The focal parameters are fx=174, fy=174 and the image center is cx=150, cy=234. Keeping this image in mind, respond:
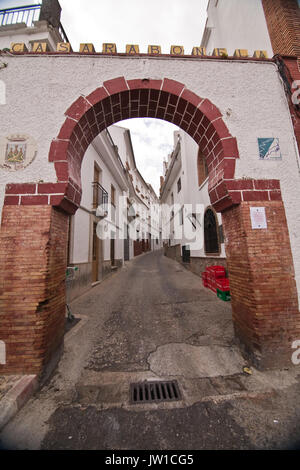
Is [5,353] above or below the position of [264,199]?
below

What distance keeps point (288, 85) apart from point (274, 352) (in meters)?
4.42

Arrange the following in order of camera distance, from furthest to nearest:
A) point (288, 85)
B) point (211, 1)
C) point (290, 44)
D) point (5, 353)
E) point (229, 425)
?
point (211, 1) → point (290, 44) → point (288, 85) → point (5, 353) → point (229, 425)

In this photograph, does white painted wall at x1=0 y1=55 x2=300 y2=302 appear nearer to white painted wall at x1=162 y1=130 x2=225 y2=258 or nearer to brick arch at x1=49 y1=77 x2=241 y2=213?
brick arch at x1=49 y1=77 x2=241 y2=213

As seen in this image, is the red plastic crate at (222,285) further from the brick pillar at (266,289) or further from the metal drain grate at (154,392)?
the metal drain grate at (154,392)

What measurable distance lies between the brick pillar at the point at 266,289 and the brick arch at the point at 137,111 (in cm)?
63

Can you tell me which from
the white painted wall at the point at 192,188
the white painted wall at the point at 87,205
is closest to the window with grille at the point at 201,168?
the white painted wall at the point at 192,188

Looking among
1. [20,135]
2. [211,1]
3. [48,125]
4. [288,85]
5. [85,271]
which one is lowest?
[85,271]

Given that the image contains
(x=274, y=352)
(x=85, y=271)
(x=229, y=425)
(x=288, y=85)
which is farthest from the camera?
(x=85, y=271)

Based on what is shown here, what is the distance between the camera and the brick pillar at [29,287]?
2.29 metres

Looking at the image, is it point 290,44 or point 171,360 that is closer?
point 171,360

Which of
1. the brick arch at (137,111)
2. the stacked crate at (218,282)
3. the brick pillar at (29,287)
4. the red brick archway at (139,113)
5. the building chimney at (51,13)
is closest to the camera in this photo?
the brick pillar at (29,287)

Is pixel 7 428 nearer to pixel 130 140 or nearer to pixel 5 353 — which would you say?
pixel 5 353

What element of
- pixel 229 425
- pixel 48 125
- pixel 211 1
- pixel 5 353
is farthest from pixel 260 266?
pixel 211 1

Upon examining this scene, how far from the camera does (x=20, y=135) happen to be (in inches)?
109
